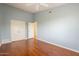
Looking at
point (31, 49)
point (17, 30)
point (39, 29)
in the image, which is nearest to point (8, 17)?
point (17, 30)

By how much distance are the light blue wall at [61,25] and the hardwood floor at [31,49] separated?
126 mm

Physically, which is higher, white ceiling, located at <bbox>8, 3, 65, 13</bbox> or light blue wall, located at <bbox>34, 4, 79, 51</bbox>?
white ceiling, located at <bbox>8, 3, 65, 13</bbox>

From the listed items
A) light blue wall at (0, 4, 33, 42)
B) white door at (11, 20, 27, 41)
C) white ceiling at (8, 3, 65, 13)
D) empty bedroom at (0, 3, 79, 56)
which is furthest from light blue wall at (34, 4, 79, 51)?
white door at (11, 20, 27, 41)

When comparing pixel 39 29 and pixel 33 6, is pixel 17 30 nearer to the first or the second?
pixel 39 29

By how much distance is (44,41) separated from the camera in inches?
66.9

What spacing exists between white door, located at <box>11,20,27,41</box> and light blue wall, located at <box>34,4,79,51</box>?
34cm

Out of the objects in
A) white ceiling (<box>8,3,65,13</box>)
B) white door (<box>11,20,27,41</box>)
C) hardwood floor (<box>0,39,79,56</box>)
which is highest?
white ceiling (<box>8,3,65,13</box>)

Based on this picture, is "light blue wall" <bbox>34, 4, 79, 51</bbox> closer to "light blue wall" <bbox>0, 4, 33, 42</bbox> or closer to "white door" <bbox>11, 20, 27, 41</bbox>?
"light blue wall" <bbox>0, 4, 33, 42</bbox>

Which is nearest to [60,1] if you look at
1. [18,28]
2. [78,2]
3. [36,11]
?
[78,2]

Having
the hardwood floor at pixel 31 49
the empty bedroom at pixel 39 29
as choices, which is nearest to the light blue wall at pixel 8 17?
the empty bedroom at pixel 39 29

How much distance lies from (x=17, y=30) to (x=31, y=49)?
48cm

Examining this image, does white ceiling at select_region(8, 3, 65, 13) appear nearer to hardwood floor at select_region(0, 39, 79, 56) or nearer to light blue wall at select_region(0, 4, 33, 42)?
light blue wall at select_region(0, 4, 33, 42)

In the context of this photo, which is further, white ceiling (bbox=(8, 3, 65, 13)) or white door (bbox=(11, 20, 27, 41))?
white door (bbox=(11, 20, 27, 41))

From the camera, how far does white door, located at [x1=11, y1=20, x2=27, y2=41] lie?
1608 millimetres
